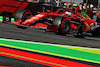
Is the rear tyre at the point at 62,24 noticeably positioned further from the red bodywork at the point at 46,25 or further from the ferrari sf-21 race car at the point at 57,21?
the red bodywork at the point at 46,25

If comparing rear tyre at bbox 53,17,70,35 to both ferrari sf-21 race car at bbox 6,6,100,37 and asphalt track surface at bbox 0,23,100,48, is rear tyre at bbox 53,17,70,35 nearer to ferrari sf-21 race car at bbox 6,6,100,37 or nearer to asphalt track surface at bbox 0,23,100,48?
ferrari sf-21 race car at bbox 6,6,100,37

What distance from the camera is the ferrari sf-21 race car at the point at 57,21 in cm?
697

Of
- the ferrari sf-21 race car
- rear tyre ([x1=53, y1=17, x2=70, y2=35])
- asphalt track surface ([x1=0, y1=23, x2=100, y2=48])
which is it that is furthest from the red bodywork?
asphalt track surface ([x1=0, y1=23, x2=100, y2=48])

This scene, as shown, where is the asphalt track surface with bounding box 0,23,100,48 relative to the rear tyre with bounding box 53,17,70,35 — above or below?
below

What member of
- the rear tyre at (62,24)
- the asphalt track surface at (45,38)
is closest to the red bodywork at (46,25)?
the rear tyre at (62,24)

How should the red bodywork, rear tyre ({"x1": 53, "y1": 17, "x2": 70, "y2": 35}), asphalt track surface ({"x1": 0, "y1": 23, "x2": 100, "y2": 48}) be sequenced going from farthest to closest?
the red bodywork, rear tyre ({"x1": 53, "y1": 17, "x2": 70, "y2": 35}), asphalt track surface ({"x1": 0, "y1": 23, "x2": 100, "y2": 48})

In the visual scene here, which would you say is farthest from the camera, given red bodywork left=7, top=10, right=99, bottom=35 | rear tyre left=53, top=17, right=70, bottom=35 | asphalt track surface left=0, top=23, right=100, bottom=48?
red bodywork left=7, top=10, right=99, bottom=35

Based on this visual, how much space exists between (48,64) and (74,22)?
4.75 m

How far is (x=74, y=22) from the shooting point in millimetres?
7906

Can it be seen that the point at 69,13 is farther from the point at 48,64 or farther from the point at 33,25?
the point at 48,64

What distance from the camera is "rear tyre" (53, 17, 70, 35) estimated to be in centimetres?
691

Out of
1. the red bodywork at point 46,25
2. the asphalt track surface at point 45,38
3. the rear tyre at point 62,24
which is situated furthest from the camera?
the red bodywork at point 46,25

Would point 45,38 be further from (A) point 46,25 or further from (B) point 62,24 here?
(A) point 46,25

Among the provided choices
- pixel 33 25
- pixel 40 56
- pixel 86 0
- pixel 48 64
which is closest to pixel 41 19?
pixel 33 25
